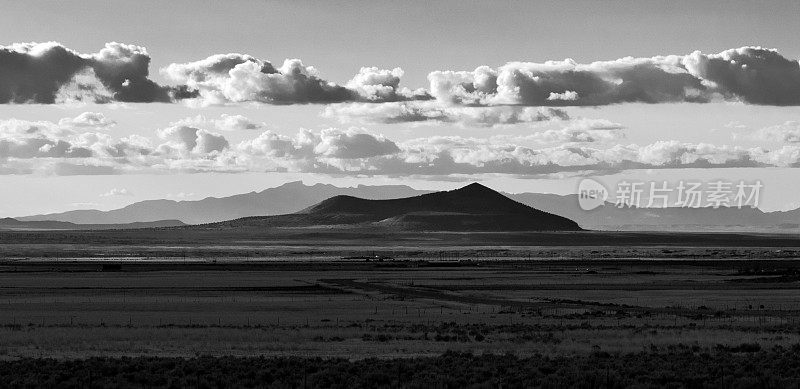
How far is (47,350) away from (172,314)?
19.1 metres

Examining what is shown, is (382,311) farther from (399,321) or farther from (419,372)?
(419,372)

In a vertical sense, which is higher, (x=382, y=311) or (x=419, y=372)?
(x=419, y=372)

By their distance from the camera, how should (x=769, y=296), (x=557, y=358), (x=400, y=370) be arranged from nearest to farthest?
1. (x=400, y=370)
2. (x=557, y=358)
3. (x=769, y=296)

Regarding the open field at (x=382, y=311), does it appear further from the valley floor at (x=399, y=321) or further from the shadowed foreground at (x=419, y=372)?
the shadowed foreground at (x=419, y=372)

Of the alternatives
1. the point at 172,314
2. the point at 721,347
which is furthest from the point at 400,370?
the point at 172,314

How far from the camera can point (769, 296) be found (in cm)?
7700

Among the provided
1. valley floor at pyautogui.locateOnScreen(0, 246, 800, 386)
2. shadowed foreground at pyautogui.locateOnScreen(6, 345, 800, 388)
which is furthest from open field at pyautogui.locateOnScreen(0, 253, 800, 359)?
shadowed foreground at pyautogui.locateOnScreen(6, 345, 800, 388)

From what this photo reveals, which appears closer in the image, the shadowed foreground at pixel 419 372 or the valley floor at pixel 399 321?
the shadowed foreground at pixel 419 372

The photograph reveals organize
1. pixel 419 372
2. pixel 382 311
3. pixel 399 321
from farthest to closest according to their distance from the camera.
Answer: pixel 382 311 → pixel 399 321 → pixel 419 372

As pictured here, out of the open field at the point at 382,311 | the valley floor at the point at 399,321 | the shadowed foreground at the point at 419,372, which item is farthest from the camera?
the open field at the point at 382,311

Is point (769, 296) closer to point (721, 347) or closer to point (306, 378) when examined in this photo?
point (721, 347)

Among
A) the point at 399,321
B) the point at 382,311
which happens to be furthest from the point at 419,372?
the point at 382,311

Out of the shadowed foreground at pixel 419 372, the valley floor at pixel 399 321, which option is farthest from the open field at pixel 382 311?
the shadowed foreground at pixel 419 372

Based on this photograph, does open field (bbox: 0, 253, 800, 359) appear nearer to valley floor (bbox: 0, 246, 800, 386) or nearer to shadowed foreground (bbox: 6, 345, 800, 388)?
valley floor (bbox: 0, 246, 800, 386)
